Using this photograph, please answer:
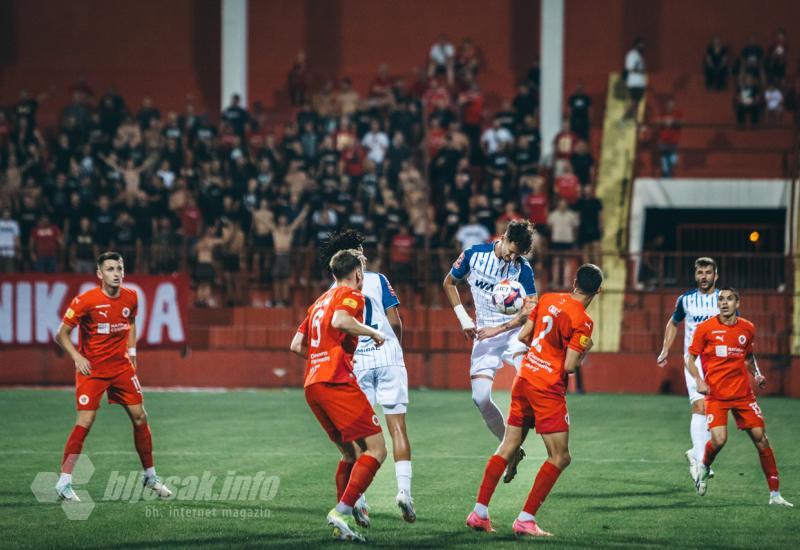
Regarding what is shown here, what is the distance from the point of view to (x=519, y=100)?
2800 centimetres

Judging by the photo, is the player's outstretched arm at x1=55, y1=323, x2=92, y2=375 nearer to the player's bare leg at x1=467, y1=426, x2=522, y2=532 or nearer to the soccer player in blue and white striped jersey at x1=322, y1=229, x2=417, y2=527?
the soccer player in blue and white striped jersey at x1=322, y1=229, x2=417, y2=527

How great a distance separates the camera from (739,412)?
33.8 feet

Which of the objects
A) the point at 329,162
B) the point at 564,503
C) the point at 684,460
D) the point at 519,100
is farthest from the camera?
the point at 519,100

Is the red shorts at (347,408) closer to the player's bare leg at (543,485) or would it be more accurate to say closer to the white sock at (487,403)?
the player's bare leg at (543,485)

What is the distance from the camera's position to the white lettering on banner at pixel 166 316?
22141 mm

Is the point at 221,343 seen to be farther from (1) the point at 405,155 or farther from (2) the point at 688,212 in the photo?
(2) the point at 688,212

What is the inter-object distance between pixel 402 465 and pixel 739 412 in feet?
9.93

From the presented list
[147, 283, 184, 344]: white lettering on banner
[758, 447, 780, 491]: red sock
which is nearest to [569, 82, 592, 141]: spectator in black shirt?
[147, 283, 184, 344]: white lettering on banner

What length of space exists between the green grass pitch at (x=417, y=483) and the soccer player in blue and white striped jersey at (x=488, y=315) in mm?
776

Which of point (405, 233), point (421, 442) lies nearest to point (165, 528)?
point (421, 442)

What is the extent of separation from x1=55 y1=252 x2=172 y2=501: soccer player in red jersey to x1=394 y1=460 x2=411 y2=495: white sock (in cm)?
209

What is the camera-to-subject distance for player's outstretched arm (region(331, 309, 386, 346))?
8.23m

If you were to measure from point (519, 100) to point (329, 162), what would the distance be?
4881 mm

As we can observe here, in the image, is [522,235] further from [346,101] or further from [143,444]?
[346,101]
